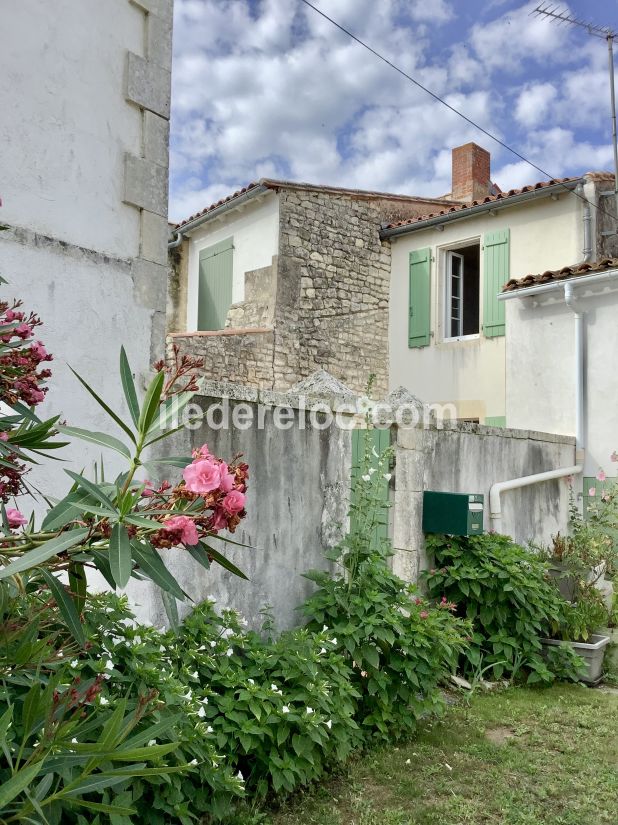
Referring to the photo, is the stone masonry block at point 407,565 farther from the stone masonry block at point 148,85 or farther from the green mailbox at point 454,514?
the stone masonry block at point 148,85

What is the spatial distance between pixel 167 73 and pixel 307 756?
388 cm

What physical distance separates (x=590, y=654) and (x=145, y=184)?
185 inches

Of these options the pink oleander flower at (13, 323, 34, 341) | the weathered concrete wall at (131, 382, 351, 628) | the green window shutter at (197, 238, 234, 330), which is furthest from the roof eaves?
the pink oleander flower at (13, 323, 34, 341)

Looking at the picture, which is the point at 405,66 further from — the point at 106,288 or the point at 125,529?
the point at 125,529

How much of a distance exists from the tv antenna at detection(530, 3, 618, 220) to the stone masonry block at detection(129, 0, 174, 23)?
4822 millimetres

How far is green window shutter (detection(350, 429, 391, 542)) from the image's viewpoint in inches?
185

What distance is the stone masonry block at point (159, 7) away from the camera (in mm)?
4051

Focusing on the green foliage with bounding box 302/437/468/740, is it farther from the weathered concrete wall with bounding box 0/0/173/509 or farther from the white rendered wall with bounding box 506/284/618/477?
the white rendered wall with bounding box 506/284/618/477

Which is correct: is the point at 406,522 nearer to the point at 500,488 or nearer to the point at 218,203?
the point at 500,488

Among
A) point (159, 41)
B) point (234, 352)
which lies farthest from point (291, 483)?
point (234, 352)

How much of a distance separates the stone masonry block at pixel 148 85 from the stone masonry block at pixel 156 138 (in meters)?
0.05

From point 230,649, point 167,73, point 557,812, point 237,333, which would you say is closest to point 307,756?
point 230,649

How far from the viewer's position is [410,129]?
7.17 metres

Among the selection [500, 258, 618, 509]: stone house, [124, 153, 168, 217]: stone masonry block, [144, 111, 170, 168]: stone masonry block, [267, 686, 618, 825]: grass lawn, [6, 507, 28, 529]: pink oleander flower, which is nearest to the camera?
[6, 507, 28, 529]: pink oleander flower
